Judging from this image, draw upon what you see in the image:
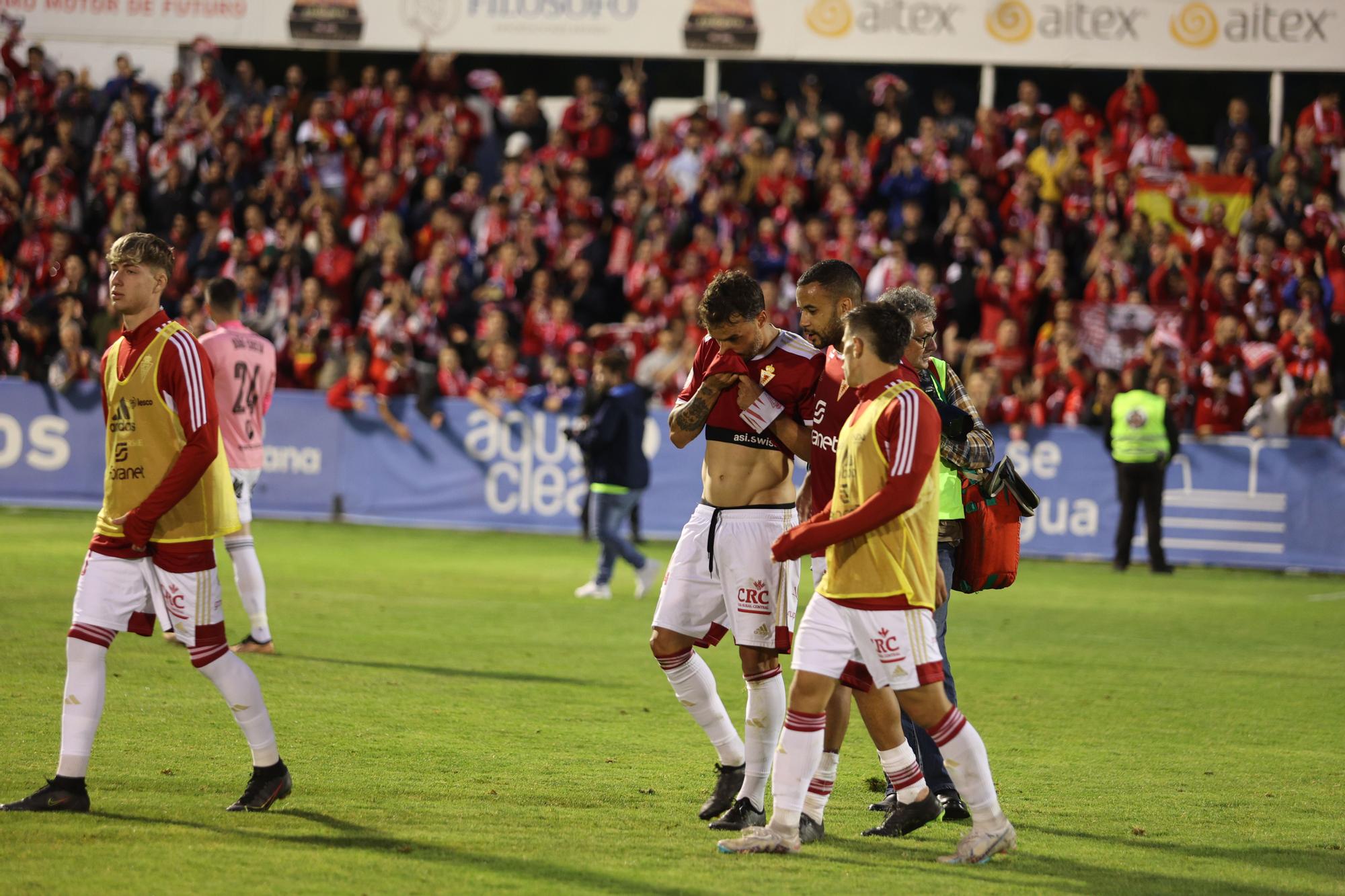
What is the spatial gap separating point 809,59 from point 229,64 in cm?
1006

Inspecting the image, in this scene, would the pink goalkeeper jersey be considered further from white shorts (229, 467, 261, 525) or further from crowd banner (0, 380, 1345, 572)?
crowd banner (0, 380, 1345, 572)

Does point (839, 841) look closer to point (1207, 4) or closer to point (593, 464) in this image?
point (593, 464)

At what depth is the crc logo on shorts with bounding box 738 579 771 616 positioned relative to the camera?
6625 millimetres

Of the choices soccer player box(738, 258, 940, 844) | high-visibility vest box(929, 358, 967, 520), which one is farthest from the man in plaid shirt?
soccer player box(738, 258, 940, 844)

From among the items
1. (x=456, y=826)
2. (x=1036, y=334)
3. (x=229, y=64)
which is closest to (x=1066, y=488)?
(x=1036, y=334)

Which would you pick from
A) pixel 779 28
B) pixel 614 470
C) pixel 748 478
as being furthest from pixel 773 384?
pixel 779 28

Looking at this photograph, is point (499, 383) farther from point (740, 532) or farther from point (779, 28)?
point (740, 532)

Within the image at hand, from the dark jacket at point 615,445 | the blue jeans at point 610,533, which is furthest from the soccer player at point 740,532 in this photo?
the dark jacket at point 615,445

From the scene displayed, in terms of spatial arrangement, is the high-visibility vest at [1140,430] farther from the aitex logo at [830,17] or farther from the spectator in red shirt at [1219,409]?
the aitex logo at [830,17]

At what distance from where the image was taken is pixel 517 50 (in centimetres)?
2497

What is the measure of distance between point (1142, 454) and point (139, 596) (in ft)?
43.0

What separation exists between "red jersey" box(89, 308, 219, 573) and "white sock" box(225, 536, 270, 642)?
402cm

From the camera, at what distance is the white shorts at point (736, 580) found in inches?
261

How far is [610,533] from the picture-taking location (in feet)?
47.3
